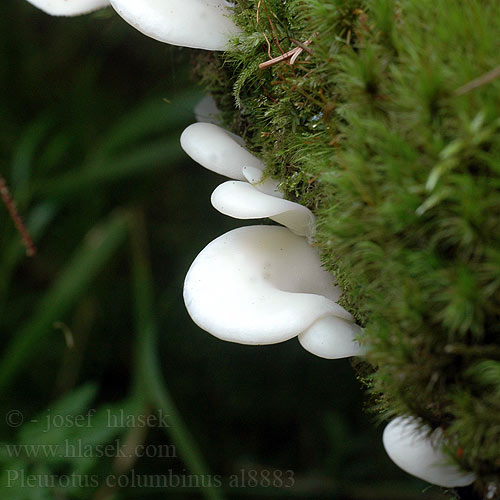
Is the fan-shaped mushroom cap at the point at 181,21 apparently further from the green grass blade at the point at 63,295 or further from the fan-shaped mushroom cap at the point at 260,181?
the green grass blade at the point at 63,295

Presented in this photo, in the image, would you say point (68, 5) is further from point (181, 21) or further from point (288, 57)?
point (288, 57)

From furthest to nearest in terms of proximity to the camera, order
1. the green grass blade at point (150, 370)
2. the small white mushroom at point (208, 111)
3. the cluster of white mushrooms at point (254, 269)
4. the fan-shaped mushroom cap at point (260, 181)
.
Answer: the green grass blade at point (150, 370), the small white mushroom at point (208, 111), the fan-shaped mushroom cap at point (260, 181), the cluster of white mushrooms at point (254, 269)

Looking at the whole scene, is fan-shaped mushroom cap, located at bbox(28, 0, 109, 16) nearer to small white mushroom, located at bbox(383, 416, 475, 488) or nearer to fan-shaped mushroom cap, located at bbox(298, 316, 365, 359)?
fan-shaped mushroom cap, located at bbox(298, 316, 365, 359)

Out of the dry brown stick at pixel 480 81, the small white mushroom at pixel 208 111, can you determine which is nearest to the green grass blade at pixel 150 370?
the small white mushroom at pixel 208 111

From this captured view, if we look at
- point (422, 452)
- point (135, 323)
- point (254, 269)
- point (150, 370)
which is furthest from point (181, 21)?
point (135, 323)

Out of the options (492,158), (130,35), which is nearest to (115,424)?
(492,158)

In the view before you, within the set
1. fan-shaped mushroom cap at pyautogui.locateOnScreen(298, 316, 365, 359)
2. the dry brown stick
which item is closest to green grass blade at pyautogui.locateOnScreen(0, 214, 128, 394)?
fan-shaped mushroom cap at pyautogui.locateOnScreen(298, 316, 365, 359)

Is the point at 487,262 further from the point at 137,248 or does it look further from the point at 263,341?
the point at 137,248

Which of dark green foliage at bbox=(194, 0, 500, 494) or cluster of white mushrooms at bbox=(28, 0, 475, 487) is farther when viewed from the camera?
cluster of white mushrooms at bbox=(28, 0, 475, 487)

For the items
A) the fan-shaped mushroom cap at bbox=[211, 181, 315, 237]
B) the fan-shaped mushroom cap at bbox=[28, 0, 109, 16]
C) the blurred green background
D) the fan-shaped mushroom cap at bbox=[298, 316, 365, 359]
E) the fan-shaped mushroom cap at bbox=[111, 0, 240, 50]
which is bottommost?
the blurred green background
